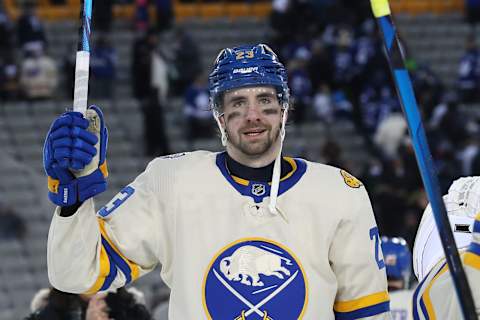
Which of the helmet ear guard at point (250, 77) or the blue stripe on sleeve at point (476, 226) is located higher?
the helmet ear guard at point (250, 77)

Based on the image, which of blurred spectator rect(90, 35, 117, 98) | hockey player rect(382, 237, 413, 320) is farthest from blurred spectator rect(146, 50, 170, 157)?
hockey player rect(382, 237, 413, 320)

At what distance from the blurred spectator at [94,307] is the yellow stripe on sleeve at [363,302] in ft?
4.27

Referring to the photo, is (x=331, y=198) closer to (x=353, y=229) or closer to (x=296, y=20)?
(x=353, y=229)

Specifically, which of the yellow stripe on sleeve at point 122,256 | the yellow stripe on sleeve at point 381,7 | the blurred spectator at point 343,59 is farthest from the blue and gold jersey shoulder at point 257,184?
the blurred spectator at point 343,59

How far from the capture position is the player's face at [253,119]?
4016 mm

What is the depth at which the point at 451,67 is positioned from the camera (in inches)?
551

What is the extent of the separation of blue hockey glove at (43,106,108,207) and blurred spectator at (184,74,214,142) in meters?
8.00

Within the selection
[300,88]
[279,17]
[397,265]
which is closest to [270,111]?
[397,265]

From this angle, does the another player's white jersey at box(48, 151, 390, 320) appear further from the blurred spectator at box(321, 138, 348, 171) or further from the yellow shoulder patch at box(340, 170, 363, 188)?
the blurred spectator at box(321, 138, 348, 171)

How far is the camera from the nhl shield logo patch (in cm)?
405

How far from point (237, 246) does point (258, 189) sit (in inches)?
7.8

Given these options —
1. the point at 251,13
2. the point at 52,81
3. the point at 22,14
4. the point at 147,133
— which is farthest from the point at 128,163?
the point at 251,13

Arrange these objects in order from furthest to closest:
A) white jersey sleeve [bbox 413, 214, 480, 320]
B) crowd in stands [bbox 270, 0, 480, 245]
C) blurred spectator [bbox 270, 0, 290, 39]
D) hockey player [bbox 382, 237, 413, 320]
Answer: blurred spectator [bbox 270, 0, 290, 39]
crowd in stands [bbox 270, 0, 480, 245]
hockey player [bbox 382, 237, 413, 320]
white jersey sleeve [bbox 413, 214, 480, 320]

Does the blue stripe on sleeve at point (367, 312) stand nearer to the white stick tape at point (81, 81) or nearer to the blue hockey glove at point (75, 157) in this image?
the blue hockey glove at point (75, 157)
